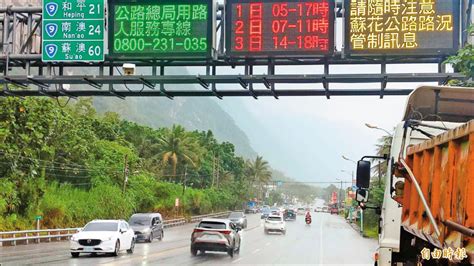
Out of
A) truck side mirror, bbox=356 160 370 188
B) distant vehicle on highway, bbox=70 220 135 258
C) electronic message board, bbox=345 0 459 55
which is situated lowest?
distant vehicle on highway, bbox=70 220 135 258

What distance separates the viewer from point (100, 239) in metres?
26.0

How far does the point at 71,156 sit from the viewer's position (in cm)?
5825

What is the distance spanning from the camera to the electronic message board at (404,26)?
53.3 feet

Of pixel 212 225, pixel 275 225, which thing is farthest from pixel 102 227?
pixel 275 225

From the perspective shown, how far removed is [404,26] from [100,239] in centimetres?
1502

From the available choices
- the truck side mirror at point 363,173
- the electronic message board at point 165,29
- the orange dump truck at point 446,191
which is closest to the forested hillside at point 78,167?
the electronic message board at point 165,29

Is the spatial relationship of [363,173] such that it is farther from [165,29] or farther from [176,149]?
[176,149]

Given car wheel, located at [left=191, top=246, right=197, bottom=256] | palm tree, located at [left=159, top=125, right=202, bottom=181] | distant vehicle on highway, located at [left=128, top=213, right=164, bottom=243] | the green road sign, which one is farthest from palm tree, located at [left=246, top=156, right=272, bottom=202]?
the green road sign

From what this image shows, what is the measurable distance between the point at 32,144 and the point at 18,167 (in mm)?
3170

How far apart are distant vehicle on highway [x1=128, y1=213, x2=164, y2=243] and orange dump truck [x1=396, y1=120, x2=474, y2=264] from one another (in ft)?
114

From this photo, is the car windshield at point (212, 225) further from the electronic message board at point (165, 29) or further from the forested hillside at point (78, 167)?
the electronic message board at point (165, 29)

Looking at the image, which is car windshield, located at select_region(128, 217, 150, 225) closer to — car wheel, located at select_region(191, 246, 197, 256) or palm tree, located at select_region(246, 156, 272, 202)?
car wheel, located at select_region(191, 246, 197, 256)

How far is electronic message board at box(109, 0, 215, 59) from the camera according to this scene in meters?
17.6

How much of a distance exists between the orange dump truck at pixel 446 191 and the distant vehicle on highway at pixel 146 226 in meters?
34.9
